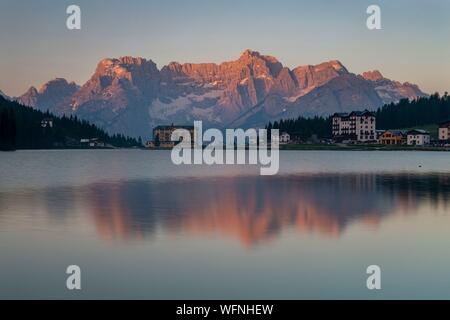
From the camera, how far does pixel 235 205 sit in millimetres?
57344

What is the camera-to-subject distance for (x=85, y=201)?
59469 millimetres

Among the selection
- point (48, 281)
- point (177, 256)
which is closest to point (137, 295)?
point (48, 281)

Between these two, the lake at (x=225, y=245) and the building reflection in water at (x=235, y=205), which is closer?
the lake at (x=225, y=245)

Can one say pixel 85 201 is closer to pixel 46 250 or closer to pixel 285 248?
pixel 46 250

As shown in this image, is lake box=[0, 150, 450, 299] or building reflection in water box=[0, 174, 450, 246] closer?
lake box=[0, 150, 450, 299]

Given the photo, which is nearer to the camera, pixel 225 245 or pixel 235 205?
pixel 225 245

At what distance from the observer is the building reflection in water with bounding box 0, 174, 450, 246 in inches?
1645

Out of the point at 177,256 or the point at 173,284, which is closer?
the point at 173,284

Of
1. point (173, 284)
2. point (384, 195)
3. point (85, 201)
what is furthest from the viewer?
point (384, 195)

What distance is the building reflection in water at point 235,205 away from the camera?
41.8m

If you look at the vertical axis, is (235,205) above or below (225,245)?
below
